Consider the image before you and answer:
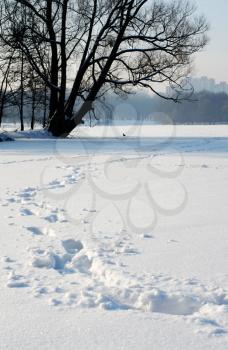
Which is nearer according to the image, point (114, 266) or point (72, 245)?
point (114, 266)

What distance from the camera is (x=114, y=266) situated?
3.53 m

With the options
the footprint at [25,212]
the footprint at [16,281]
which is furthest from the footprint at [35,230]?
the footprint at [16,281]

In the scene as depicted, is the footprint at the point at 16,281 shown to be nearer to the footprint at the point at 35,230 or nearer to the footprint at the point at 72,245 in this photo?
the footprint at the point at 72,245

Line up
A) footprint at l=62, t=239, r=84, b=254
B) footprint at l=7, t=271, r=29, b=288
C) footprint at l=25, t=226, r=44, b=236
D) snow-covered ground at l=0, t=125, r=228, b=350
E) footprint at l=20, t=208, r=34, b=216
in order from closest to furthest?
snow-covered ground at l=0, t=125, r=228, b=350 → footprint at l=7, t=271, r=29, b=288 → footprint at l=62, t=239, r=84, b=254 → footprint at l=25, t=226, r=44, b=236 → footprint at l=20, t=208, r=34, b=216

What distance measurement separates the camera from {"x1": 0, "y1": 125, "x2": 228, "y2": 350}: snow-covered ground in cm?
254

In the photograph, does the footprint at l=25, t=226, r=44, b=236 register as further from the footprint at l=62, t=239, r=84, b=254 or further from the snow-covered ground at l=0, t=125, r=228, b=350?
the footprint at l=62, t=239, r=84, b=254

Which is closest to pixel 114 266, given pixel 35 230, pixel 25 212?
pixel 35 230

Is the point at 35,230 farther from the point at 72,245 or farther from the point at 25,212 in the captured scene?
the point at 25,212

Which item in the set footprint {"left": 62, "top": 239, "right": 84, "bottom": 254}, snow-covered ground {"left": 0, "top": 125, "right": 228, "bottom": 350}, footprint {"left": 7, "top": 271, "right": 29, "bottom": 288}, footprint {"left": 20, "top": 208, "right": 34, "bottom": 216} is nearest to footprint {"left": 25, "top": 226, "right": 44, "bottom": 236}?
snow-covered ground {"left": 0, "top": 125, "right": 228, "bottom": 350}

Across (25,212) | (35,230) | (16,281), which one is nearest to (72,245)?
(35,230)

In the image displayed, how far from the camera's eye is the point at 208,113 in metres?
113

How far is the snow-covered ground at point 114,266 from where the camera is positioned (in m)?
2.54

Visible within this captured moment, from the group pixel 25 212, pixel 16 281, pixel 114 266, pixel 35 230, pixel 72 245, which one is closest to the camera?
pixel 16 281

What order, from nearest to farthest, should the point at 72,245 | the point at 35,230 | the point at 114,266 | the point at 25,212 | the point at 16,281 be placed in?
the point at 16,281 < the point at 114,266 < the point at 72,245 < the point at 35,230 < the point at 25,212
